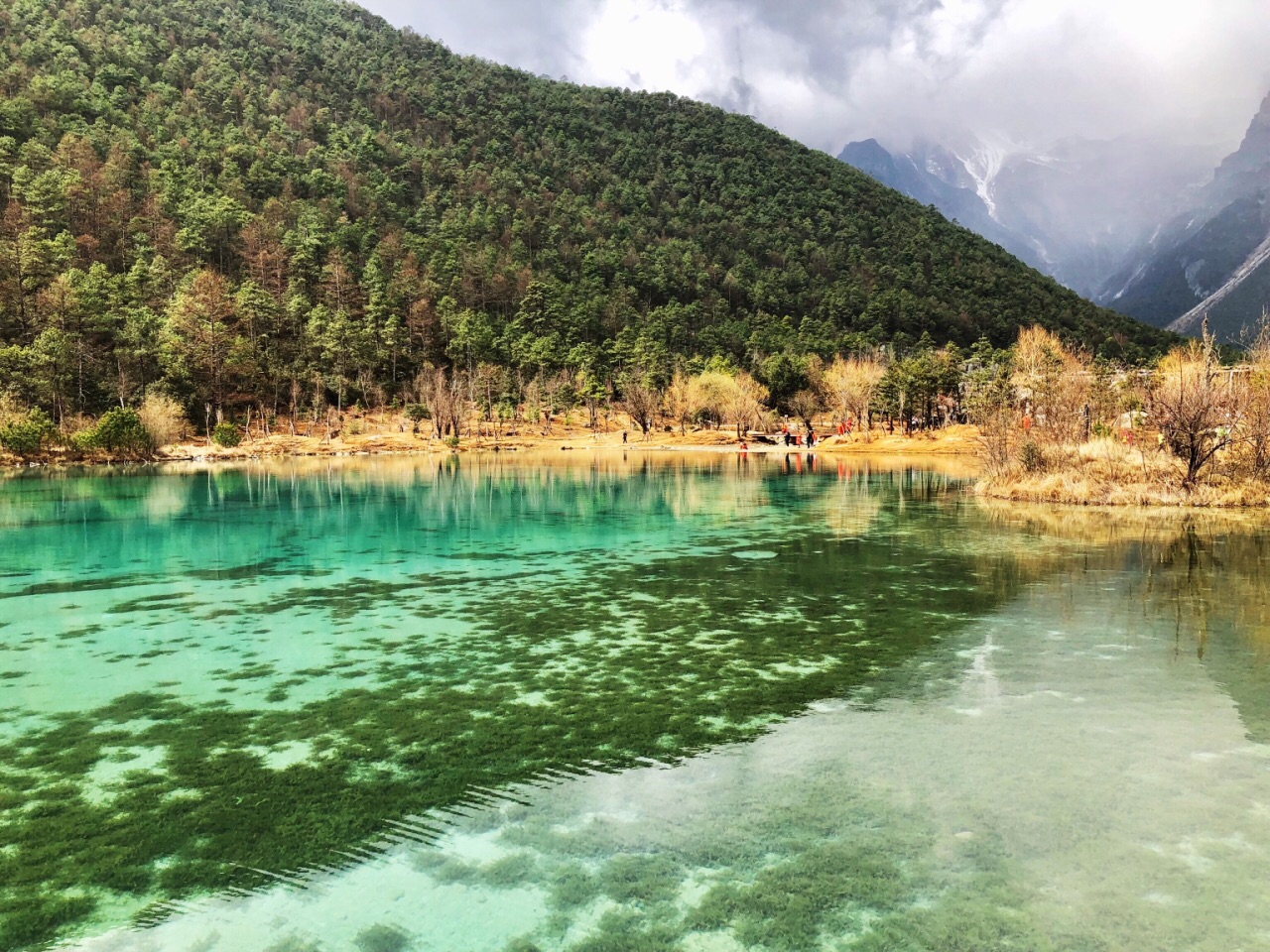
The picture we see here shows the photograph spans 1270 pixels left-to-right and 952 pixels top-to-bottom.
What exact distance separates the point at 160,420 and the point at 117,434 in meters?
4.19

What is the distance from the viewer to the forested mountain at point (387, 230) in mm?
84500

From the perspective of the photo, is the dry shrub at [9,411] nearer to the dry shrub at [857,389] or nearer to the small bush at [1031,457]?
the small bush at [1031,457]

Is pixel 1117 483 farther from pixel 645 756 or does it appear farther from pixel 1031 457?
pixel 645 756

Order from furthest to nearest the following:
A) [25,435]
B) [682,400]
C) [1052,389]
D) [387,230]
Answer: [387,230] < [682,400] < [25,435] < [1052,389]

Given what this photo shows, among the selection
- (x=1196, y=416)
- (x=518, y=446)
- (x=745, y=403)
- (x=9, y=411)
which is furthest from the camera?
(x=745, y=403)

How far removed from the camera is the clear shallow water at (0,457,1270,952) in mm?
4523

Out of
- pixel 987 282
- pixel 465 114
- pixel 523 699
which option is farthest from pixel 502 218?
pixel 523 699

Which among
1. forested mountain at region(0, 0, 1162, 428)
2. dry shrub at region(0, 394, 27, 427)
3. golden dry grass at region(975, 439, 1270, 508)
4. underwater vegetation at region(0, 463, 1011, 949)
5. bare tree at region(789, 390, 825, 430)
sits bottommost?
underwater vegetation at region(0, 463, 1011, 949)

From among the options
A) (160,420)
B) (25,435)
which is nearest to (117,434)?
(160,420)

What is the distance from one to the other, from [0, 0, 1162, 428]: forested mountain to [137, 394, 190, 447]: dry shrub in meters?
9.18

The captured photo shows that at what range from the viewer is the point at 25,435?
2012 inches

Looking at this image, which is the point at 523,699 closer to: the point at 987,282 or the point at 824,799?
the point at 824,799

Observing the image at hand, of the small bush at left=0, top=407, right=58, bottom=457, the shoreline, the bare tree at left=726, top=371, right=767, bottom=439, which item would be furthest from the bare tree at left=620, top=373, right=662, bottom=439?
the small bush at left=0, top=407, right=58, bottom=457

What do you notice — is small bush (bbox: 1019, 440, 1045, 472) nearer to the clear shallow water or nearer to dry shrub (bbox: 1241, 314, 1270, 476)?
dry shrub (bbox: 1241, 314, 1270, 476)
